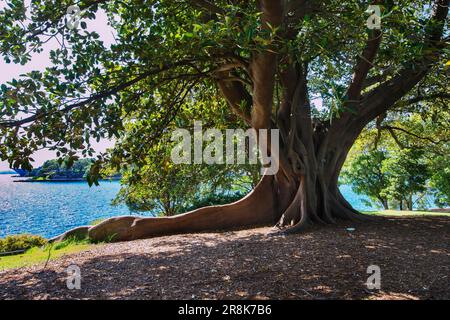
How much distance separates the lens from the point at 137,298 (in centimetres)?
307

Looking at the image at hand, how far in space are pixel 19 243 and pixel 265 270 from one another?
27.8 ft

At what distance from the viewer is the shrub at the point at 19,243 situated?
9.12 metres

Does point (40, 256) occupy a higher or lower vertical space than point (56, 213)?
higher

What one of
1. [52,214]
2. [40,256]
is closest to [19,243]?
[40,256]

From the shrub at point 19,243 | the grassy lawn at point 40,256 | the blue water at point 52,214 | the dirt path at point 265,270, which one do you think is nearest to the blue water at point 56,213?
the blue water at point 52,214

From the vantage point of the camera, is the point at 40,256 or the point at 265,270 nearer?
the point at 265,270

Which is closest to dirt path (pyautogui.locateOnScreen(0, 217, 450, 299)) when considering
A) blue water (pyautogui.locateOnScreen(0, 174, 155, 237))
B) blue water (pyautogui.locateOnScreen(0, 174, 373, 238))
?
blue water (pyautogui.locateOnScreen(0, 174, 155, 237))

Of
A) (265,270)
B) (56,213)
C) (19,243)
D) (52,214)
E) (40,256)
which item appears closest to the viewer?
(265,270)

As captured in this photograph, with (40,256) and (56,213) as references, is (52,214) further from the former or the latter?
(40,256)

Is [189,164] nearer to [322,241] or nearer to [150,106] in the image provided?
[150,106]

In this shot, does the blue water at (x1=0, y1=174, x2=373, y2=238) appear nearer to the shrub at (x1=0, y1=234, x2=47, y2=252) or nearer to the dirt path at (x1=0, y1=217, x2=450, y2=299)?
the shrub at (x1=0, y1=234, x2=47, y2=252)

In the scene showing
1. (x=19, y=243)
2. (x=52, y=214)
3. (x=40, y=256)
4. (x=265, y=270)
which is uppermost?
(x=265, y=270)

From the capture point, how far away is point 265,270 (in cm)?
369

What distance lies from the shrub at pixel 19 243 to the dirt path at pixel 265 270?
4.65 m
